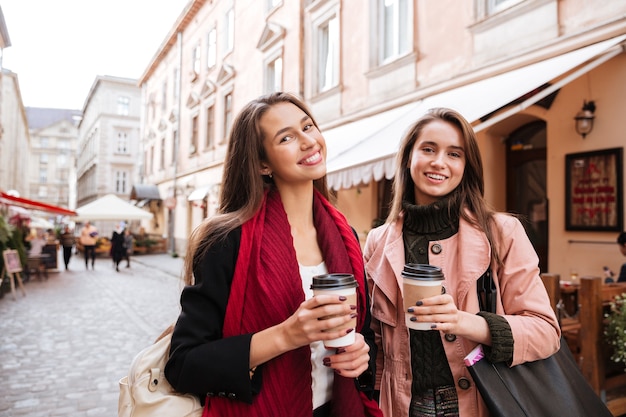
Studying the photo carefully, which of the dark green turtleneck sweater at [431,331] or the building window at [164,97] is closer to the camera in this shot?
the dark green turtleneck sweater at [431,331]

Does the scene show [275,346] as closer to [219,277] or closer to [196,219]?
[219,277]

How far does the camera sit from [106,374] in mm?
5301

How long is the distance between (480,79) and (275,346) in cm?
701

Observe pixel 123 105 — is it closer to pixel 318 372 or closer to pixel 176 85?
pixel 176 85

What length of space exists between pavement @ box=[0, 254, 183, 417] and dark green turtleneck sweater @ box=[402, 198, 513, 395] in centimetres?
97

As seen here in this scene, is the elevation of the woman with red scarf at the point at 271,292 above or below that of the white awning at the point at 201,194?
below

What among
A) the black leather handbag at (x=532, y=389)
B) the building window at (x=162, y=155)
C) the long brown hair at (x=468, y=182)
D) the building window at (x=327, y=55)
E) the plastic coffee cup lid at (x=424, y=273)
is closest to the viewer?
the plastic coffee cup lid at (x=424, y=273)

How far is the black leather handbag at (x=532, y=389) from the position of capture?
1.45m

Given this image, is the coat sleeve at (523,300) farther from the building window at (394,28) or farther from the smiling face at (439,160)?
the building window at (394,28)

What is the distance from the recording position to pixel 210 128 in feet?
66.0

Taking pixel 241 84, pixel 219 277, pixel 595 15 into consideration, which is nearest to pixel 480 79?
pixel 595 15

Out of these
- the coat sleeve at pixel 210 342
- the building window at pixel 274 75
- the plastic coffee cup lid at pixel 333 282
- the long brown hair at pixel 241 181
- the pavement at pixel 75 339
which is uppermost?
the building window at pixel 274 75

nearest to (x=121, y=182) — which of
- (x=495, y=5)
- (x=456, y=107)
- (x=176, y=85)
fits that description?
(x=176, y=85)

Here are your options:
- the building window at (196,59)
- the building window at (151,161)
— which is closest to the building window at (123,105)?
the building window at (151,161)
